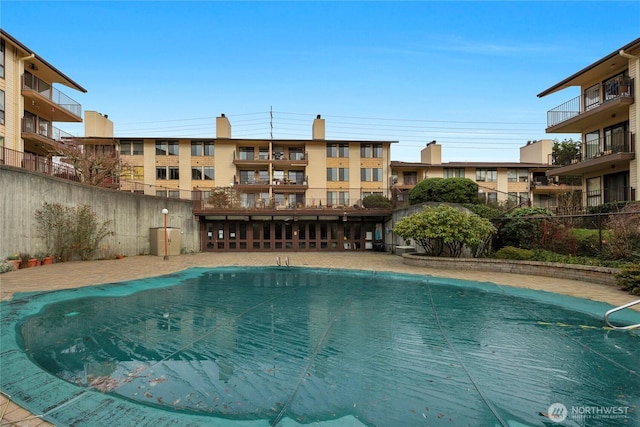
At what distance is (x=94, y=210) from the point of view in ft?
61.7

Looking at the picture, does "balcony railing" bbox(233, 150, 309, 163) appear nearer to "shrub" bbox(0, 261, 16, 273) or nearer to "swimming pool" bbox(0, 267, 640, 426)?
"shrub" bbox(0, 261, 16, 273)

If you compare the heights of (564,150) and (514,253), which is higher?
(564,150)

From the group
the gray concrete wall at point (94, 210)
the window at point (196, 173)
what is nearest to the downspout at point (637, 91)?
the gray concrete wall at point (94, 210)

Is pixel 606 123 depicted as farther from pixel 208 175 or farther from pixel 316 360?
pixel 208 175

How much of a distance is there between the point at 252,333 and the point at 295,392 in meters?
2.63

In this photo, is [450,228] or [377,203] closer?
[450,228]

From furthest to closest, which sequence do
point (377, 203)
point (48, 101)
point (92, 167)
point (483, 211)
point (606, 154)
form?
point (377, 203) → point (48, 101) → point (92, 167) → point (606, 154) → point (483, 211)

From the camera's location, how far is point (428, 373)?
191 inches

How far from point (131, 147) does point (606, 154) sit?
39.9 meters

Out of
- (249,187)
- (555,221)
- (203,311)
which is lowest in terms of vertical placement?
(203,311)

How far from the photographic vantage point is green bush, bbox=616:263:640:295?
932 cm

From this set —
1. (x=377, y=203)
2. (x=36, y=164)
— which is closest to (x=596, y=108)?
(x=377, y=203)

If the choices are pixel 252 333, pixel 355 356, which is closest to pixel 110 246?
pixel 252 333

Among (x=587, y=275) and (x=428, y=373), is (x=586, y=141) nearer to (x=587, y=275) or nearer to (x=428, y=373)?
(x=587, y=275)
